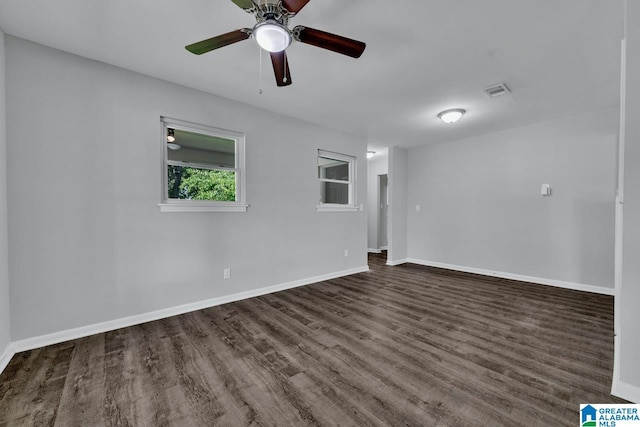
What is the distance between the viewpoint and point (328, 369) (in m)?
1.89

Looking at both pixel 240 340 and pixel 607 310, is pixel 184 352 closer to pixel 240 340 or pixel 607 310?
pixel 240 340

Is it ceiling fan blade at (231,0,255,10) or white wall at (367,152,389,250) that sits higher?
ceiling fan blade at (231,0,255,10)

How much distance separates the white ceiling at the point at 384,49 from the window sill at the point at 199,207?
1.35 meters

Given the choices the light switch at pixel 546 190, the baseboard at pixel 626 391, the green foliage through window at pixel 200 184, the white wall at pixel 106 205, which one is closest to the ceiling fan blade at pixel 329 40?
the white wall at pixel 106 205

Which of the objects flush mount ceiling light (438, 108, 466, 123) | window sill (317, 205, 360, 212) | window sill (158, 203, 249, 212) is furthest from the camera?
window sill (317, 205, 360, 212)

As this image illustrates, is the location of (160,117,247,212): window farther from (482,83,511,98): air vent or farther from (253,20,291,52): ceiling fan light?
(482,83,511,98): air vent

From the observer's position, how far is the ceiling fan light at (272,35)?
1.53m

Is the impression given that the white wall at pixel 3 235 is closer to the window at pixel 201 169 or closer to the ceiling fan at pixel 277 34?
the window at pixel 201 169

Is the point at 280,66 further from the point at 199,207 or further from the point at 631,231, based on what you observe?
the point at 631,231

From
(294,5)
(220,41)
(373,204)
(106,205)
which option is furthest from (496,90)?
(373,204)

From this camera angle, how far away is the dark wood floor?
4.87 ft

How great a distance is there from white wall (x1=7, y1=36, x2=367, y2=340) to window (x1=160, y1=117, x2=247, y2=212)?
99 millimetres

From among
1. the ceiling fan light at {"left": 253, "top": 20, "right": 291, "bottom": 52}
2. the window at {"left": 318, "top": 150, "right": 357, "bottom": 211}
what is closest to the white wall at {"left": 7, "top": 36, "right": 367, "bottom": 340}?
the window at {"left": 318, "top": 150, "right": 357, "bottom": 211}

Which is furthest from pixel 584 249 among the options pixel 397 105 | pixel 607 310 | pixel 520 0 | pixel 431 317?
pixel 520 0
